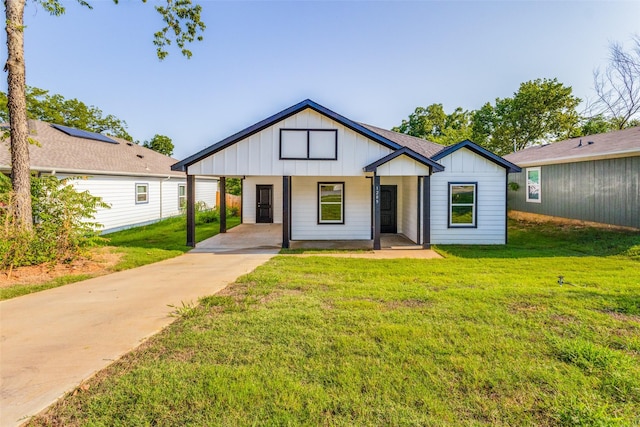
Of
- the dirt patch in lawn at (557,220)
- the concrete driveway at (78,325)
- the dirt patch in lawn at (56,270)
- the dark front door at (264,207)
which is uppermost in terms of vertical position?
the dark front door at (264,207)

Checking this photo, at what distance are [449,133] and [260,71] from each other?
26.1m

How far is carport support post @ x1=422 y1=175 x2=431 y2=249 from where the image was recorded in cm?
1046

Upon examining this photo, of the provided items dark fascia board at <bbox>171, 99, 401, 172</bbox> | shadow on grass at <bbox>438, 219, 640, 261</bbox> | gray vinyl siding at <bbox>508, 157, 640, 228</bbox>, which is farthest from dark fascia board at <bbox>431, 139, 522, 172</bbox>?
gray vinyl siding at <bbox>508, 157, 640, 228</bbox>

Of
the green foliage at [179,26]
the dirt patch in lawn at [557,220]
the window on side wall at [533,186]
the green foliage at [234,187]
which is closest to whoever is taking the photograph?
the green foliage at [179,26]

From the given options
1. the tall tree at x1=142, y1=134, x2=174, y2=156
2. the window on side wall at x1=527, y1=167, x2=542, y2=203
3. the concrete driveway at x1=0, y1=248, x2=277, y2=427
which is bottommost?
the concrete driveway at x1=0, y1=248, x2=277, y2=427

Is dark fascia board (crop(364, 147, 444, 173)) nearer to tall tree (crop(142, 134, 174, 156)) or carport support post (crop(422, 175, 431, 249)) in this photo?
carport support post (crop(422, 175, 431, 249))

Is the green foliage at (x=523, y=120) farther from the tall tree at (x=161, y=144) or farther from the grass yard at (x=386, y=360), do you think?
the tall tree at (x=161, y=144)

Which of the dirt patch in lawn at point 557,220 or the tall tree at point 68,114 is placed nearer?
the dirt patch in lawn at point 557,220

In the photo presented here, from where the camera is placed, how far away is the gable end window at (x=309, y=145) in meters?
10.6

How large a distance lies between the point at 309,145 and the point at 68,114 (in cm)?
3885

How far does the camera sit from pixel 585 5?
14414 millimetres

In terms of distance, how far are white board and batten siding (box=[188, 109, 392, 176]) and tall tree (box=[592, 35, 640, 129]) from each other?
23.2m

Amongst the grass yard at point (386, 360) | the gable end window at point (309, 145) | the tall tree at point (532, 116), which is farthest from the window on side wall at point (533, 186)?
the tall tree at point (532, 116)

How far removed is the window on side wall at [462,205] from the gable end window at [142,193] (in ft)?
46.3
